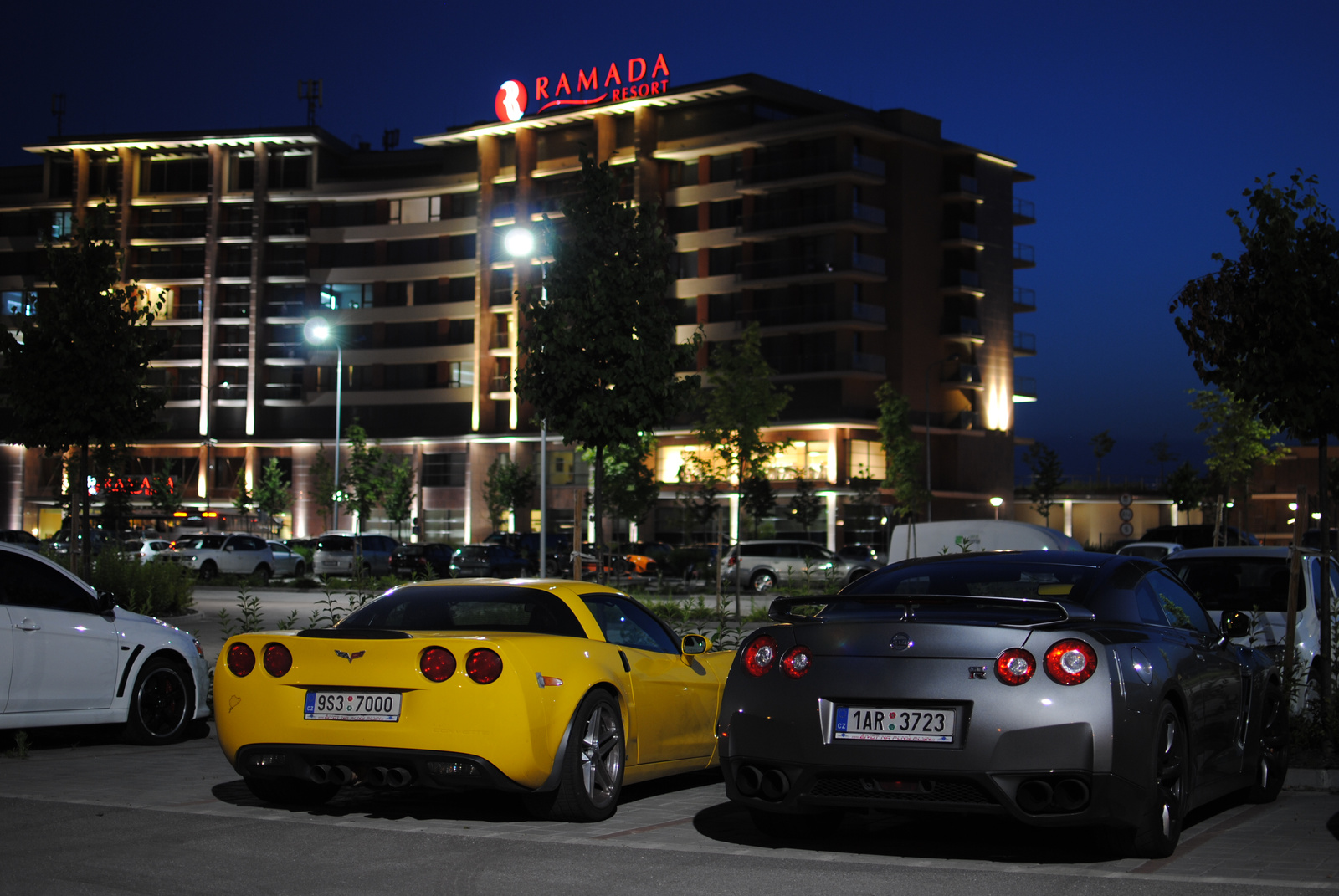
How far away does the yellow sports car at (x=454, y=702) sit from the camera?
6938 millimetres

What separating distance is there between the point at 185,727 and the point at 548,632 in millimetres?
4427

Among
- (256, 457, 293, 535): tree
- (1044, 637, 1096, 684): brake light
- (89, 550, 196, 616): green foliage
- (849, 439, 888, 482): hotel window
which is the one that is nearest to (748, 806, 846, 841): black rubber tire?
(1044, 637, 1096, 684): brake light

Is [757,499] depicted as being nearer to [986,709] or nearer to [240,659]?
[240,659]

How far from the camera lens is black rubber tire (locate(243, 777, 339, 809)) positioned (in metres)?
7.69

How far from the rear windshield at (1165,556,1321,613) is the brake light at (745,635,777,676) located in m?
6.29

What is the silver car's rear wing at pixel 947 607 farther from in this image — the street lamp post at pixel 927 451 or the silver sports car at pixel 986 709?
the street lamp post at pixel 927 451

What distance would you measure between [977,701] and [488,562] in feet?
135

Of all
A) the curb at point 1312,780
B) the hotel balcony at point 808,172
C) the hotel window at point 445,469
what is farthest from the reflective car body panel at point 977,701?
the hotel window at point 445,469

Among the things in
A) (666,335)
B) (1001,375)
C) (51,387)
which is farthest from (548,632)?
(1001,375)

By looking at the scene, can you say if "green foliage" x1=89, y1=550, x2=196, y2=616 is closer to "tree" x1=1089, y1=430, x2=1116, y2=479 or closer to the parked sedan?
the parked sedan

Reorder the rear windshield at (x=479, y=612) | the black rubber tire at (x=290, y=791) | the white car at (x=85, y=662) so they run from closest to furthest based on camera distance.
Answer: the black rubber tire at (x=290, y=791) → the rear windshield at (x=479, y=612) → the white car at (x=85, y=662)

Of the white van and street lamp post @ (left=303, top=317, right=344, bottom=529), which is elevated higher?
street lamp post @ (left=303, top=317, right=344, bottom=529)

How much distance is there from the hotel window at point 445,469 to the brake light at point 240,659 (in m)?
74.2

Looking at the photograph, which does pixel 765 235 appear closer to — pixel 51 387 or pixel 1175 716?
pixel 51 387
